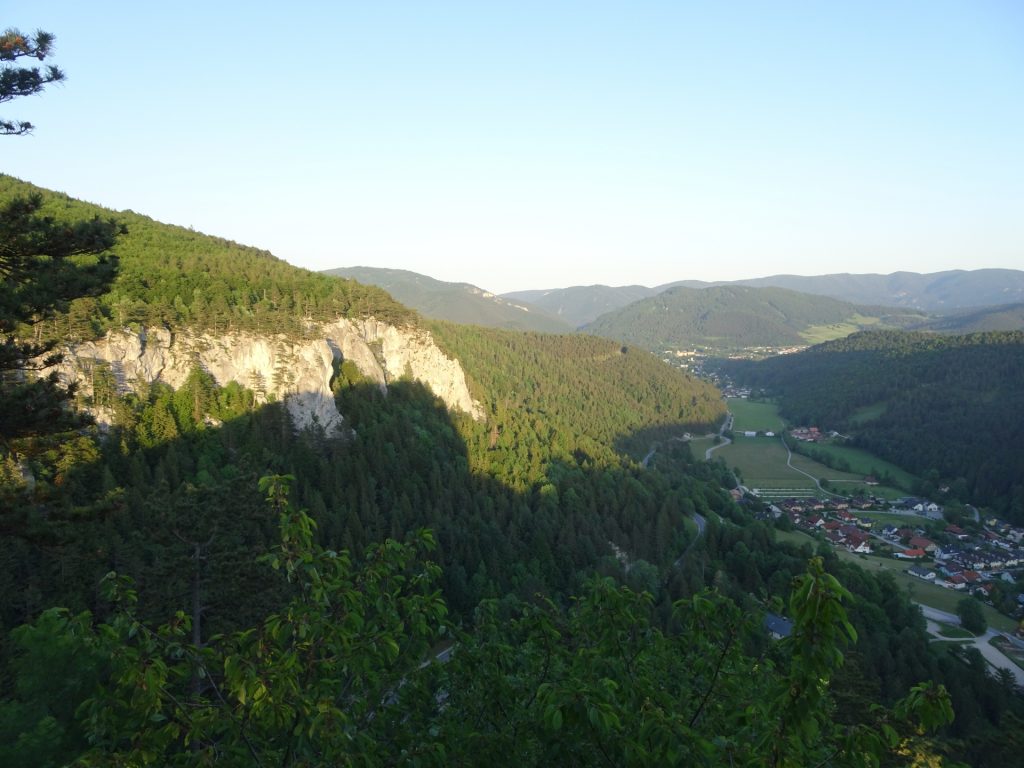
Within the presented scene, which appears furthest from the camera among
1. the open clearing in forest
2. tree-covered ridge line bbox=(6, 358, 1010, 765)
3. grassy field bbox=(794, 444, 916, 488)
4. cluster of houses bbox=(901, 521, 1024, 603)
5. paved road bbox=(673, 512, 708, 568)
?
grassy field bbox=(794, 444, 916, 488)

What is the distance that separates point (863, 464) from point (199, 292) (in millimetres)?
113001

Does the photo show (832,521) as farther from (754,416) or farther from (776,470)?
(754,416)

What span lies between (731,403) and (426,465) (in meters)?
138

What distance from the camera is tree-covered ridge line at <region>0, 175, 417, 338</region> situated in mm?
41812

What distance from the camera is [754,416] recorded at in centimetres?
14988

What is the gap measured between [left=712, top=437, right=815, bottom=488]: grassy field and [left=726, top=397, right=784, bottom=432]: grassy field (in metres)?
9.20

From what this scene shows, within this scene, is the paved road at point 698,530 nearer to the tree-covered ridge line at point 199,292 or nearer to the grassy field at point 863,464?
the tree-covered ridge line at point 199,292

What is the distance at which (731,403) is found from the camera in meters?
168

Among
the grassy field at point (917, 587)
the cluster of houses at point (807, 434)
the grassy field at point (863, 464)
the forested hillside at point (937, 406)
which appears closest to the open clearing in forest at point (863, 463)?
the grassy field at point (863, 464)

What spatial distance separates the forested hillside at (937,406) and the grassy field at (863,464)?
2009 mm

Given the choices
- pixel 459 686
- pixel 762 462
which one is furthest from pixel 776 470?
pixel 459 686

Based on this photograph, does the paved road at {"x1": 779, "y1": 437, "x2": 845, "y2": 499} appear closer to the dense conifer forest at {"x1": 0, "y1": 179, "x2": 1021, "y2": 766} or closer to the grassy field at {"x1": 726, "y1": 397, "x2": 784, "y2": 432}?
the grassy field at {"x1": 726, "y1": 397, "x2": 784, "y2": 432}

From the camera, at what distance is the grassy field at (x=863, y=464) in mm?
99938

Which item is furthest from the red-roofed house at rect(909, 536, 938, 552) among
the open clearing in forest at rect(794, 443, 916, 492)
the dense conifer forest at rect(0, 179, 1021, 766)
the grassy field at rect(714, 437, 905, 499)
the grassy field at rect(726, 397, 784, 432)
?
the grassy field at rect(726, 397, 784, 432)
